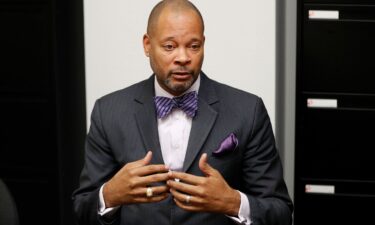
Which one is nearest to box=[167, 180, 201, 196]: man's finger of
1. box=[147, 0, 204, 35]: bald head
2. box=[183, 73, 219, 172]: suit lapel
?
box=[183, 73, 219, 172]: suit lapel

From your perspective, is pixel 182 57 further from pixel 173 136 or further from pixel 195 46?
pixel 173 136

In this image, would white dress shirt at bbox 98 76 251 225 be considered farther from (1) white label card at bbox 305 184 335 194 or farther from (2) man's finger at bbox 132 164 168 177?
(1) white label card at bbox 305 184 335 194

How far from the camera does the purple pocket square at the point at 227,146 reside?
177 cm

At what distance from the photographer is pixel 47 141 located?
329 centimetres

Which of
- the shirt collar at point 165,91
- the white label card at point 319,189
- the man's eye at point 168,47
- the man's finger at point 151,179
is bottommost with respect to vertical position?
the white label card at point 319,189

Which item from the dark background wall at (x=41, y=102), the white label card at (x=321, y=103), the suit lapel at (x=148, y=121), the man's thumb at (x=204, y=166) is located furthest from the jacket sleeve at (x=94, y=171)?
the white label card at (x=321, y=103)

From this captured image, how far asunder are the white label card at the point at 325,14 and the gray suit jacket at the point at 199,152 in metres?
1.31

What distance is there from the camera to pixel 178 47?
1736 millimetres

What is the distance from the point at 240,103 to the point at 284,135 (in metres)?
1.57

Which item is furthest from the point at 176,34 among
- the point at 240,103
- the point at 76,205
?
the point at 76,205

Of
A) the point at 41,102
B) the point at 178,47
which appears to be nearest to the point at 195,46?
the point at 178,47

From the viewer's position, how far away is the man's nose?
5.62 ft

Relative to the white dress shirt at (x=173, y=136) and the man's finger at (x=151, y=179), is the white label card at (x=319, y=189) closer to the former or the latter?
the white dress shirt at (x=173, y=136)

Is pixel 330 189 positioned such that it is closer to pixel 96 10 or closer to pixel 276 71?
pixel 276 71
